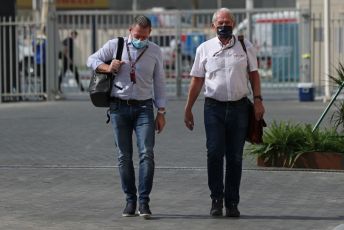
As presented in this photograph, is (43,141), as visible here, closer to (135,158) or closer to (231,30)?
(135,158)

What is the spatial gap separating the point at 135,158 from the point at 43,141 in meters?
2.59

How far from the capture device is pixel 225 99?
907cm

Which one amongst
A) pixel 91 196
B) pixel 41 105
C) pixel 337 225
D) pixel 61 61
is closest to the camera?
pixel 337 225

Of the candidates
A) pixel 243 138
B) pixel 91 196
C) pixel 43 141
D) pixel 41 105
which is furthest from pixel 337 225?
pixel 41 105

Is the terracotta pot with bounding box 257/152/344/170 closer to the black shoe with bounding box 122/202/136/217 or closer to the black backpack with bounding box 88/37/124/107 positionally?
the black shoe with bounding box 122/202/136/217

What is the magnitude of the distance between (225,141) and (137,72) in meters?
1.06

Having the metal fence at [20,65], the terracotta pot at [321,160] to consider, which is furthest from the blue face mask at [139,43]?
the metal fence at [20,65]

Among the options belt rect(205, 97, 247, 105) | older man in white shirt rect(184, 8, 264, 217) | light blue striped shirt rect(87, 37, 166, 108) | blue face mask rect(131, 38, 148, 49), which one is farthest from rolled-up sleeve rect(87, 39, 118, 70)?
belt rect(205, 97, 247, 105)

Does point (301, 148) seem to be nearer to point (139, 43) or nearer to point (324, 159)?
point (324, 159)

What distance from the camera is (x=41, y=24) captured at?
78.2ft

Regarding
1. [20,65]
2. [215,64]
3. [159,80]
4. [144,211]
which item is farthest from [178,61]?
[144,211]

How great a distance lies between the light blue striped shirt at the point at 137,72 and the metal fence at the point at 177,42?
573 inches

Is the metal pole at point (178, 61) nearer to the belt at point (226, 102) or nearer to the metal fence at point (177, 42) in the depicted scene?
the metal fence at point (177, 42)

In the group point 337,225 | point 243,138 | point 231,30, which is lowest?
point 337,225
